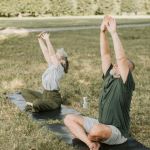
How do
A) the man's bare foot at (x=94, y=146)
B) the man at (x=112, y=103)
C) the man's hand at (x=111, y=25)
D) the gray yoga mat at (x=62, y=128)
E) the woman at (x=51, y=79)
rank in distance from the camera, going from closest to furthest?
the man's hand at (x=111, y=25) < the man at (x=112, y=103) < the man's bare foot at (x=94, y=146) < the gray yoga mat at (x=62, y=128) < the woman at (x=51, y=79)

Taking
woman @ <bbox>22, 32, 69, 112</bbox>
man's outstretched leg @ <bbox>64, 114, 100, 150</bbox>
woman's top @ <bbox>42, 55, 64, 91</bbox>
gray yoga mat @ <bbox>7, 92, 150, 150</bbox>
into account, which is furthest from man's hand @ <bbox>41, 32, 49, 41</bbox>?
man's outstretched leg @ <bbox>64, 114, 100, 150</bbox>

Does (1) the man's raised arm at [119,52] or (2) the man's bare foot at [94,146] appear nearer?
(1) the man's raised arm at [119,52]

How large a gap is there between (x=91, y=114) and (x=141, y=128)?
1284 mm

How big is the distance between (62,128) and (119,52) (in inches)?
93.5

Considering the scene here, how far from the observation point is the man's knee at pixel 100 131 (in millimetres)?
6981

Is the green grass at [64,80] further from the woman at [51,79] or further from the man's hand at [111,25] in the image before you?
the man's hand at [111,25]

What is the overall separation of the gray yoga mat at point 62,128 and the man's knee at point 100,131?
1.09ft

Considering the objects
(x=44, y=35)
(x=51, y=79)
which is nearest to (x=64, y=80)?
(x=51, y=79)

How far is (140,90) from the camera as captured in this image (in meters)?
12.3

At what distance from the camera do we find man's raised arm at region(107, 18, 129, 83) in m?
6.63

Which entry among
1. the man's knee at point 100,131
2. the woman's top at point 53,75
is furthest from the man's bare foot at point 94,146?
the woman's top at point 53,75

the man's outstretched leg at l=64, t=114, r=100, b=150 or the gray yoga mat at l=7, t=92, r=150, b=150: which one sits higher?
the man's outstretched leg at l=64, t=114, r=100, b=150

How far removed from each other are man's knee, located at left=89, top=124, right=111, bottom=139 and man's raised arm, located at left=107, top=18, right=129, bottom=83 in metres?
0.70

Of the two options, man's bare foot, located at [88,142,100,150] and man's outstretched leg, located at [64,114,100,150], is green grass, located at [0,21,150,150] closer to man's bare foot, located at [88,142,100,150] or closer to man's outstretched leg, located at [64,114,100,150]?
man's outstretched leg, located at [64,114,100,150]
